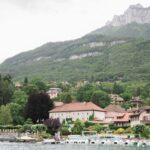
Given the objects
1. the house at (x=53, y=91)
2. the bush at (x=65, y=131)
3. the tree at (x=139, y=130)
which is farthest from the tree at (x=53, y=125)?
the house at (x=53, y=91)

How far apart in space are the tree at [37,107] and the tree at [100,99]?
70.2ft

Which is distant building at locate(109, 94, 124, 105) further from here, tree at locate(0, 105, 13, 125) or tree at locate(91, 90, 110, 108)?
tree at locate(0, 105, 13, 125)

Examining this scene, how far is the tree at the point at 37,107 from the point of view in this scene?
10088 cm

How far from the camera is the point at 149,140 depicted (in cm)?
7475

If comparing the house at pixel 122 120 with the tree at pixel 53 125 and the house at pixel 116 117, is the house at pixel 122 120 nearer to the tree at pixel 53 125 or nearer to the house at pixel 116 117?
the house at pixel 116 117

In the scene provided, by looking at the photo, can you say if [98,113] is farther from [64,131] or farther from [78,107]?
[64,131]

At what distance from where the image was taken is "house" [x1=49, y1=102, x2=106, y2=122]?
349 ft

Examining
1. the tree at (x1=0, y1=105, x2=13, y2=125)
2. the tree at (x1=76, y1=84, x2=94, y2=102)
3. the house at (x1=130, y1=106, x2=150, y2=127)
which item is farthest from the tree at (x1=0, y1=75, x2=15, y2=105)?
the house at (x1=130, y1=106, x2=150, y2=127)

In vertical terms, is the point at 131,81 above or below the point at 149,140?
above

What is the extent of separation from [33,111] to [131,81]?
8872 centimetres

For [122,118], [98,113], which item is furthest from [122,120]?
[98,113]

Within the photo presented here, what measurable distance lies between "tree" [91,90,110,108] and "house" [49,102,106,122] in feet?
47.7

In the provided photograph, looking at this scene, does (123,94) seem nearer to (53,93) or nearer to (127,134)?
(53,93)

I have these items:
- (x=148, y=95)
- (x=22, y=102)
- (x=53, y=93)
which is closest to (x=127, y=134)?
(x=22, y=102)
